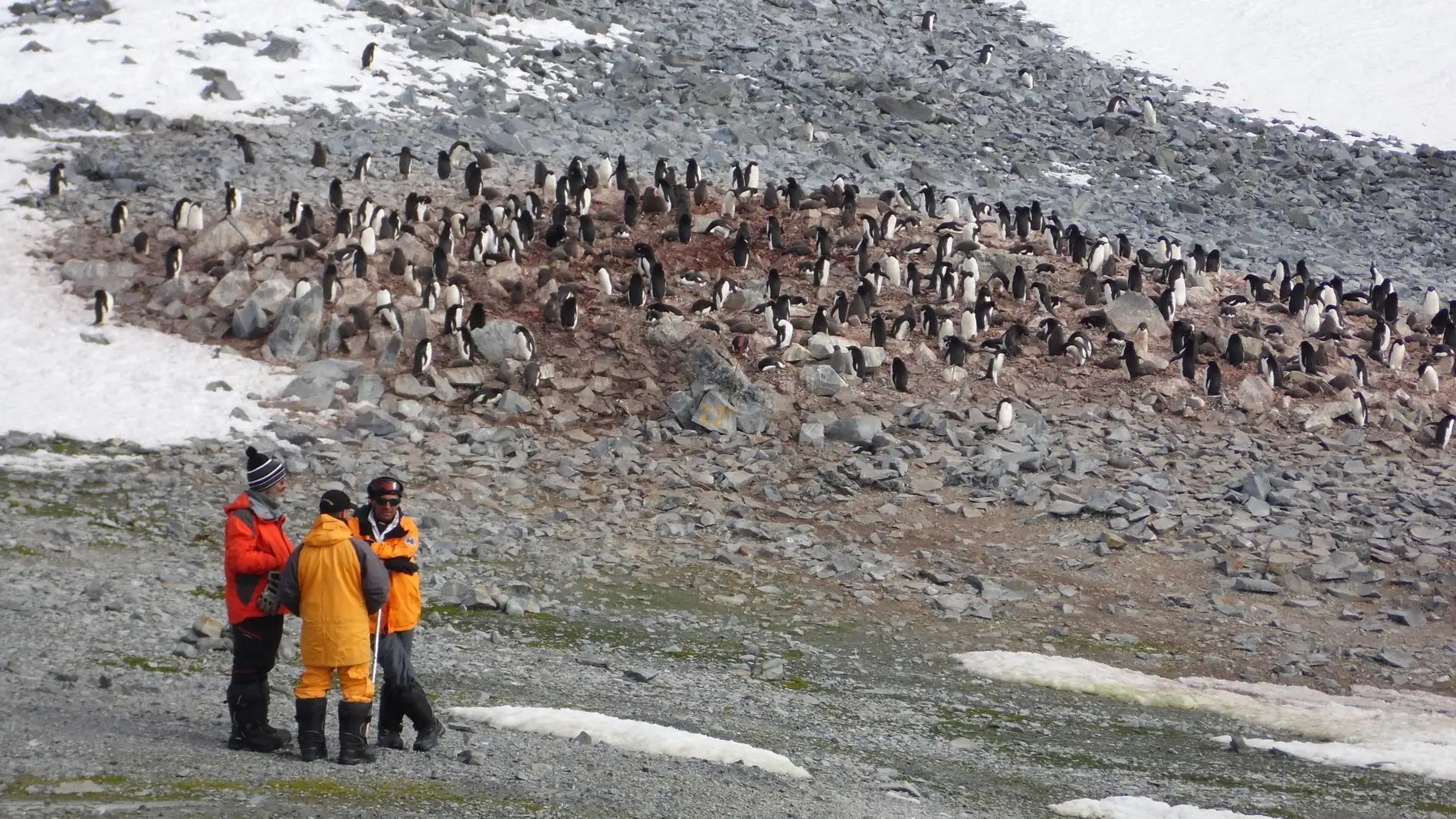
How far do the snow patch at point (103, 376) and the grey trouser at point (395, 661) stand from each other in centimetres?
848

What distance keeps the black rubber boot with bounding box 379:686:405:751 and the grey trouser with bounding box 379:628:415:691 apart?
0.21 ft

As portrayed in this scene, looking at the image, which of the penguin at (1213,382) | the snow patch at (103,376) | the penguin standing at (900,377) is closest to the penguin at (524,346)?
the snow patch at (103,376)

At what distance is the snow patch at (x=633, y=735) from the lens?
9000mm

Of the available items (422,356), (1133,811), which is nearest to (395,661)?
(1133,811)

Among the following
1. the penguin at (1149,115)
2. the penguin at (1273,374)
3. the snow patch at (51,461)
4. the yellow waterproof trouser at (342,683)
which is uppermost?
the penguin at (1149,115)

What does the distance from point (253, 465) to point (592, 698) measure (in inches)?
136

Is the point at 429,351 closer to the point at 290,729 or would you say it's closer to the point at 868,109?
the point at 290,729

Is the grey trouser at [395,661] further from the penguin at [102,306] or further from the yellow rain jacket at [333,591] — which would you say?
the penguin at [102,306]

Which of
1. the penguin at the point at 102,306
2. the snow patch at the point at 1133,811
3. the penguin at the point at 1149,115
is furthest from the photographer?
the penguin at the point at 1149,115

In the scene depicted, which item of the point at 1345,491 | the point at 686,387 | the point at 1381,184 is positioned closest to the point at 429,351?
the point at 686,387

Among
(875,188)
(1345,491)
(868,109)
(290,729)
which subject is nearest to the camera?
(290,729)

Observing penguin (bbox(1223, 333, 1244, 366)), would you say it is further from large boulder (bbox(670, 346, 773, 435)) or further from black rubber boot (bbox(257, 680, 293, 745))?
black rubber boot (bbox(257, 680, 293, 745))

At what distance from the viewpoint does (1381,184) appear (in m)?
32.9

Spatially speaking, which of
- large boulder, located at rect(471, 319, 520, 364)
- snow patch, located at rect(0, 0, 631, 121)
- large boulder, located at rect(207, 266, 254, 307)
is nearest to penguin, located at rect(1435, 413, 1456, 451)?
large boulder, located at rect(471, 319, 520, 364)
